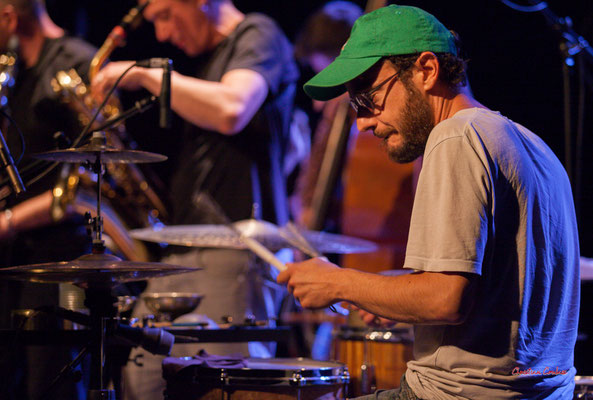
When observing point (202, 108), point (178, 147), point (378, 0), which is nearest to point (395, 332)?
point (202, 108)

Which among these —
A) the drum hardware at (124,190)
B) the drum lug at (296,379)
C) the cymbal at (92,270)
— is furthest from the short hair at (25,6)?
the drum lug at (296,379)

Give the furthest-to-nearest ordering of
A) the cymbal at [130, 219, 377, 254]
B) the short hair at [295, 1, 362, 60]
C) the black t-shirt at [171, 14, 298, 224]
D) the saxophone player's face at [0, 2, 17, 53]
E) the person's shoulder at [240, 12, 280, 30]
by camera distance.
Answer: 1. the short hair at [295, 1, 362, 60]
2. the saxophone player's face at [0, 2, 17, 53]
3. the person's shoulder at [240, 12, 280, 30]
4. the black t-shirt at [171, 14, 298, 224]
5. the cymbal at [130, 219, 377, 254]

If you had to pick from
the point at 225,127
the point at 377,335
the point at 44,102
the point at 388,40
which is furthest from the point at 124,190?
the point at 388,40

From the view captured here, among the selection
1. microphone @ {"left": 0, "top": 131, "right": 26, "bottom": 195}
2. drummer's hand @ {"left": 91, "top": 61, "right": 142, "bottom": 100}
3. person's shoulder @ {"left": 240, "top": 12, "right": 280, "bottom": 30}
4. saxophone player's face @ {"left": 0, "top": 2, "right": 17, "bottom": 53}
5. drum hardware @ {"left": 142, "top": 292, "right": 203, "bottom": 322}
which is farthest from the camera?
saxophone player's face @ {"left": 0, "top": 2, "right": 17, "bottom": 53}

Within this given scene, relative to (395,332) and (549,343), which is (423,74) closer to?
(549,343)

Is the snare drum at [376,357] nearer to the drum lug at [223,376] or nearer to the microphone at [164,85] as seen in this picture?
the drum lug at [223,376]

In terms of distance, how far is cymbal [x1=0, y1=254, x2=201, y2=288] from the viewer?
206cm

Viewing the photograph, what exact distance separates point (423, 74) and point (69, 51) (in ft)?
9.79

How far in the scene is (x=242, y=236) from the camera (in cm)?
265

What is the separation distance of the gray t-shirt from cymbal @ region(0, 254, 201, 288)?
0.89m

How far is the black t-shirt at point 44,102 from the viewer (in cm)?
382

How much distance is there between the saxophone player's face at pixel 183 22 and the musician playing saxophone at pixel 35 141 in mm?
681

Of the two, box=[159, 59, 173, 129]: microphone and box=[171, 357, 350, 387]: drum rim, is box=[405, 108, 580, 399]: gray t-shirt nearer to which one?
box=[171, 357, 350, 387]: drum rim

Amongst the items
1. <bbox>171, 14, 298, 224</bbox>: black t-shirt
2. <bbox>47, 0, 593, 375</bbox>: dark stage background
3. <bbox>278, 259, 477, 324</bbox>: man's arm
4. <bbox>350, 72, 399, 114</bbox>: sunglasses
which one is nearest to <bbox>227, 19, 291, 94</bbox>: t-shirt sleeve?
<bbox>171, 14, 298, 224</bbox>: black t-shirt
